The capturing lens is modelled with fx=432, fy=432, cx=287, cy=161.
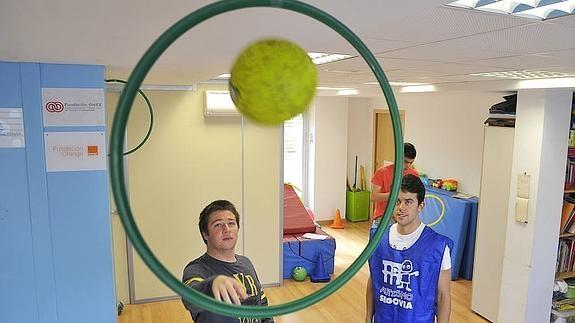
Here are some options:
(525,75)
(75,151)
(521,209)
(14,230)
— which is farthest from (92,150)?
(521,209)

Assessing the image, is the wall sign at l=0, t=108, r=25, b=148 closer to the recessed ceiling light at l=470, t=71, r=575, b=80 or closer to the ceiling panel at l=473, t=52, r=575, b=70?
the ceiling panel at l=473, t=52, r=575, b=70

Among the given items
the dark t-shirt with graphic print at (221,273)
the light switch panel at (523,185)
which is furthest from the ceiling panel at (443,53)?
the light switch panel at (523,185)

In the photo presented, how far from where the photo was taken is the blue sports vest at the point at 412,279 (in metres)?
2.06

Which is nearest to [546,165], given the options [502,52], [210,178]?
[502,52]

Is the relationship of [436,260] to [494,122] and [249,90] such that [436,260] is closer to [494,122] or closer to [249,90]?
[249,90]

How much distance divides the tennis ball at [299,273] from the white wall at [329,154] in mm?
2700

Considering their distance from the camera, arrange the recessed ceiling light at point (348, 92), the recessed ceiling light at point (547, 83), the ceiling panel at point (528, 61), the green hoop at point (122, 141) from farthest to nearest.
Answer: the recessed ceiling light at point (348, 92), the recessed ceiling light at point (547, 83), the ceiling panel at point (528, 61), the green hoop at point (122, 141)

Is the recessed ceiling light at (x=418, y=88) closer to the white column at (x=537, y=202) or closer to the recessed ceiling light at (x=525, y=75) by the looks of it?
the white column at (x=537, y=202)

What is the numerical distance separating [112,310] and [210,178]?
92.7 inches

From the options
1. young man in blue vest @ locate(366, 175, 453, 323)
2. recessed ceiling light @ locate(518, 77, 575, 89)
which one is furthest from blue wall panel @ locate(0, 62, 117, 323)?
recessed ceiling light @ locate(518, 77, 575, 89)

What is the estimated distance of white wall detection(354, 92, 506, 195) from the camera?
17.6 ft

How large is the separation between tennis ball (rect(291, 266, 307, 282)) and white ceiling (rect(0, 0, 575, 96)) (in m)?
3.21

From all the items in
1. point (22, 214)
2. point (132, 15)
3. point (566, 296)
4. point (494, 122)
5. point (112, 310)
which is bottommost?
point (566, 296)

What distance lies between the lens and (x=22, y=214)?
1897mm
